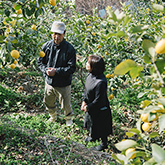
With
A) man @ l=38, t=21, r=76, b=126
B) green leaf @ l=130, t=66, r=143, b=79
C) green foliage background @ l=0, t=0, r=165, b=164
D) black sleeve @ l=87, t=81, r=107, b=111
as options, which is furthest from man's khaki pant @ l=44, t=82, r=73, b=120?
green leaf @ l=130, t=66, r=143, b=79

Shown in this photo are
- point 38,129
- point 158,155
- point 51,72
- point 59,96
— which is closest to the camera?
point 158,155

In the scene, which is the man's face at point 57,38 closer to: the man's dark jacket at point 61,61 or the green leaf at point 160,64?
the man's dark jacket at point 61,61

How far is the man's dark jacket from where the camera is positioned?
3.14 meters

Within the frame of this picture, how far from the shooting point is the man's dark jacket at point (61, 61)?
314cm

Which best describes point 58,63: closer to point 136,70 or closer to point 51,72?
point 51,72

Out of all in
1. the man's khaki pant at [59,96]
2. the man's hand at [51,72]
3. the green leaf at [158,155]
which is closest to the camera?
the green leaf at [158,155]

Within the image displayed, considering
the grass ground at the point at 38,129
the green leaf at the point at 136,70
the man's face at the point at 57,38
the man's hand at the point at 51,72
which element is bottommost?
the grass ground at the point at 38,129

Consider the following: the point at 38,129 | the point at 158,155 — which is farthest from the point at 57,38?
the point at 158,155

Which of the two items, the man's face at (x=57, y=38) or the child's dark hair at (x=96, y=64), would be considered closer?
the child's dark hair at (x=96, y=64)

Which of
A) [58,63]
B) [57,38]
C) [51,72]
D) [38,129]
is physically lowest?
[38,129]

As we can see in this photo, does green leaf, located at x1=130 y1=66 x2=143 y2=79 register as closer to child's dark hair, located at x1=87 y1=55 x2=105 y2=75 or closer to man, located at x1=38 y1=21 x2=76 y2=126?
child's dark hair, located at x1=87 y1=55 x2=105 y2=75

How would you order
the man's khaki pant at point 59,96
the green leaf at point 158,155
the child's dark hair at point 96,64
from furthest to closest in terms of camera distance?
the man's khaki pant at point 59,96 < the child's dark hair at point 96,64 < the green leaf at point 158,155

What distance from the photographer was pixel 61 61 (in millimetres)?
3209

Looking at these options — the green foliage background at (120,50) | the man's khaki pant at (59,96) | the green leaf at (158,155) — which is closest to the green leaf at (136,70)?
the green foliage background at (120,50)
